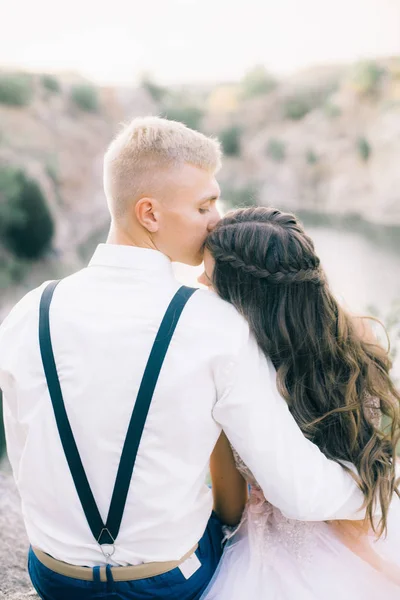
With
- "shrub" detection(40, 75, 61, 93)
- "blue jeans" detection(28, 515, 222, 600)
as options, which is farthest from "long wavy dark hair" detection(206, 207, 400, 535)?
"shrub" detection(40, 75, 61, 93)

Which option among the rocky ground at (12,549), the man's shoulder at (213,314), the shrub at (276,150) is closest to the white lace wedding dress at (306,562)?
the man's shoulder at (213,314)

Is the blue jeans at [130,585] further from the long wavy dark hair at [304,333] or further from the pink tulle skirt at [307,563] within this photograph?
the long wavy dark hair at [304,333]

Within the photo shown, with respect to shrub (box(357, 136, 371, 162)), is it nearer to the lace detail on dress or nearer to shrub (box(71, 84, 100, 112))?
shrub (box(71, 84, 100, 112))

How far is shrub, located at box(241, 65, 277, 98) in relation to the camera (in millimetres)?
28594

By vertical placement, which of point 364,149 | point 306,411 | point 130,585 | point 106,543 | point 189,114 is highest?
point 306,411

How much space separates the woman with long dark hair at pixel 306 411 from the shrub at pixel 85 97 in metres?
21.4

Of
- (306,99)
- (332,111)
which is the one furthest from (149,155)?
(306,99)

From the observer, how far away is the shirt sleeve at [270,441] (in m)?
1.20

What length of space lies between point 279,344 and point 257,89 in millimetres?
29641

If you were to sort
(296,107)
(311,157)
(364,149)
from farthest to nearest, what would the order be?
1. (296,107)
2. (311,157)
3. (364,149)

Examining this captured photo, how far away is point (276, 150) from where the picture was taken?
894 inches

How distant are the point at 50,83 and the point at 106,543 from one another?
2221 centimetres

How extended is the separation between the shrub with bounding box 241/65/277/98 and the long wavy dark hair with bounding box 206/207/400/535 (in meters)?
29.1

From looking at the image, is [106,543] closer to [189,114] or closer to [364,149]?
[364,149]
